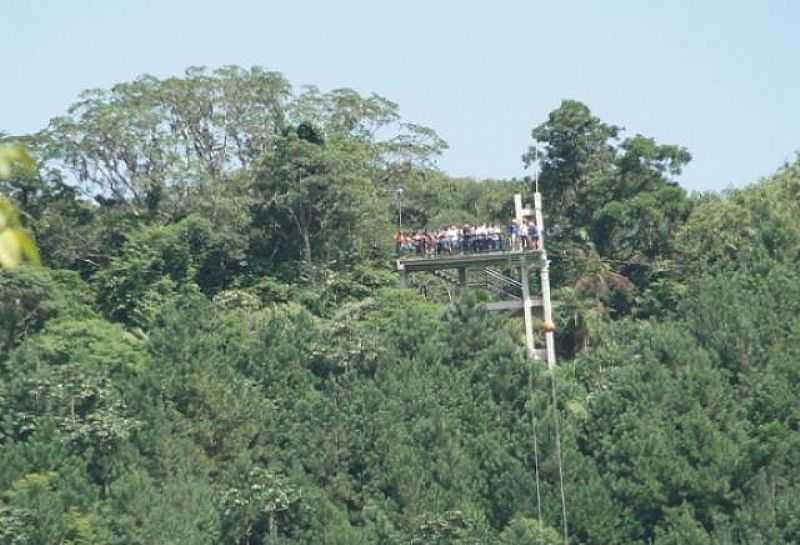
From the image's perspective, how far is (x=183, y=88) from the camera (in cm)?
3344

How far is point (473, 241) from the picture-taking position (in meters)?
28.4

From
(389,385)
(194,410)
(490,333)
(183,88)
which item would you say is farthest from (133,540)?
(183,88)

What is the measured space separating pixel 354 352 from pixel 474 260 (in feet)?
9.03

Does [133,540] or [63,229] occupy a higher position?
[63,229]

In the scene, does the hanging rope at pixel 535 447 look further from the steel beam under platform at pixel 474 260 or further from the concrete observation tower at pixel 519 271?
the steel beam under platform at pixel 474 260

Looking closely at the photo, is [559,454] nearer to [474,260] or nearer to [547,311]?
[547,311]

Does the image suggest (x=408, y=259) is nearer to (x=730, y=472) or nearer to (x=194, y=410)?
(x=194, y=410)

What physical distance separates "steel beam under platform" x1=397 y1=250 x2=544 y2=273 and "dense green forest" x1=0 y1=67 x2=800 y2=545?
2.20ft

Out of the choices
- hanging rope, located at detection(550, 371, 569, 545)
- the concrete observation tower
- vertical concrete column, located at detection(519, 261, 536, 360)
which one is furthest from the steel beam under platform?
hanging rope, located at detection(550, 371, 569, 545)

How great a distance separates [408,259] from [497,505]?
541 cm

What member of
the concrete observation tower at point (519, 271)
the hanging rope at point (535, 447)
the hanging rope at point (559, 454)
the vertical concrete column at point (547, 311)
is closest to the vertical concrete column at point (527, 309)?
the concrete observation tower at point (519, 271)

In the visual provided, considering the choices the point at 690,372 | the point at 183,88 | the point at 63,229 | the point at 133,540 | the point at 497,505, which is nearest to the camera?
the point at 133,540

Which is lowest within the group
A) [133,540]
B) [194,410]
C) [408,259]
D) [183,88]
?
[133,540]

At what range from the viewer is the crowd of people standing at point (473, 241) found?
2819cm
